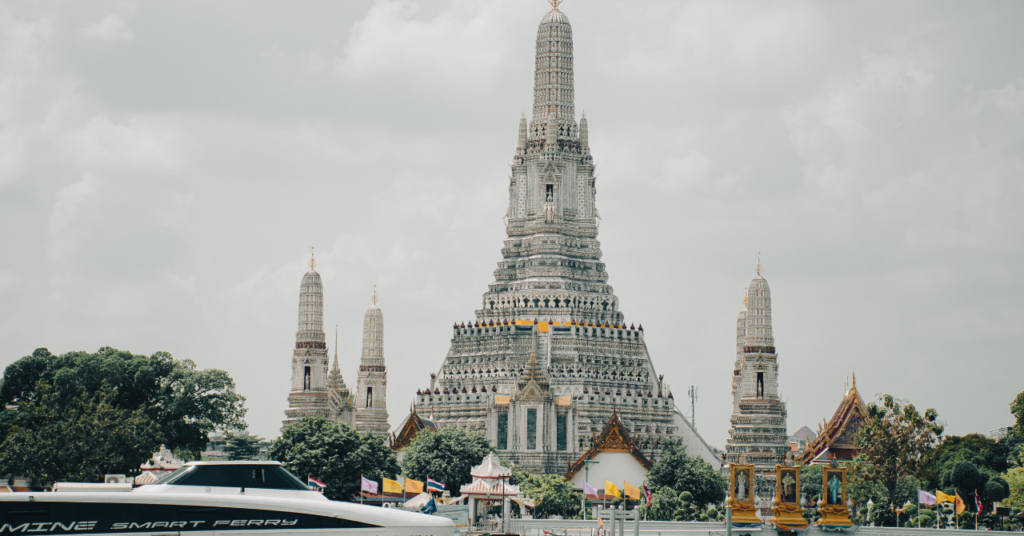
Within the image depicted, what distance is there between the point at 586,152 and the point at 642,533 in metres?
53.0

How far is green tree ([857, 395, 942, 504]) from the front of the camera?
9244 cm

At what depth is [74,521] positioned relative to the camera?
3969cm

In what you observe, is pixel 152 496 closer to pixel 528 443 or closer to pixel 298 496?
pixel 298 496

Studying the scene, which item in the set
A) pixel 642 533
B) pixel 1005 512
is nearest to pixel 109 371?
pixel 642 533

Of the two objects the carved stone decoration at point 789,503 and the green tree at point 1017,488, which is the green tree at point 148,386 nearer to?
the carved stone decoration at point 789,503

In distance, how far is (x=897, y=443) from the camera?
92.8 meters

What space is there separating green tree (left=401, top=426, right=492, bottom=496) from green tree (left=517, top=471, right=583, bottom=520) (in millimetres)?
3574

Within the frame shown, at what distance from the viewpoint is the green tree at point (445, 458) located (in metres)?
91.6

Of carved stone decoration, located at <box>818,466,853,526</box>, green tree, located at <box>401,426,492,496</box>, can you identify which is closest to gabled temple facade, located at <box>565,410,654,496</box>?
green tree, located at <box>401,426,492,496</box>

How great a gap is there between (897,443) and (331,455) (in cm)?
3692

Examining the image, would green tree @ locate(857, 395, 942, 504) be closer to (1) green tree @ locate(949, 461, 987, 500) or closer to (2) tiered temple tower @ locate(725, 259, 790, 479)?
(1) green tree @ locate(949, 461, 987, 500)

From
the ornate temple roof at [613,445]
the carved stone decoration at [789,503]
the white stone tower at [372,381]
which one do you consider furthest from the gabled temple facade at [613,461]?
the carved stone decoration at [789,503]

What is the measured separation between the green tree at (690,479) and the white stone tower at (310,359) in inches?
1090

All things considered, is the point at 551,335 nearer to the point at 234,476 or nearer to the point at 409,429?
the point at 409,429
